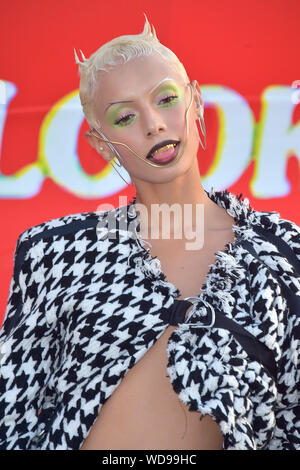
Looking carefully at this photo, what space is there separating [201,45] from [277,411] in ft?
4.68

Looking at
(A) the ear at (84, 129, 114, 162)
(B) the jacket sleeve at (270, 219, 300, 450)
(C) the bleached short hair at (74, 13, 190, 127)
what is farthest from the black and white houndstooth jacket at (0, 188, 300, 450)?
(C) the bleached short hair at (74, 13, 190, 127)

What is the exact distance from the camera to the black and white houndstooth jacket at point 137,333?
1.24m

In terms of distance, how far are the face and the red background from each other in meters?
0.88

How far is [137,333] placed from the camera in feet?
4.37

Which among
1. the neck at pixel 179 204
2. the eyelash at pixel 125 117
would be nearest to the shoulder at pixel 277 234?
the neck at pixel 179 204

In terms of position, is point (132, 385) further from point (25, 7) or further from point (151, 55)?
point (25, 7)

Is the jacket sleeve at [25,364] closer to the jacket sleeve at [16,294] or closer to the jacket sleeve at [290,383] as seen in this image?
the jacket sleeve at [16,294]

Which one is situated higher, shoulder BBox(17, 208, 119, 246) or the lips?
the lips

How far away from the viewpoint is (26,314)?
4.78 feet

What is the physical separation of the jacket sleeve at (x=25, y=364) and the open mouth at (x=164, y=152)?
353 mm

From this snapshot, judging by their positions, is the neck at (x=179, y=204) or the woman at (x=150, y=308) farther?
the neck at (x=179, y=204)
